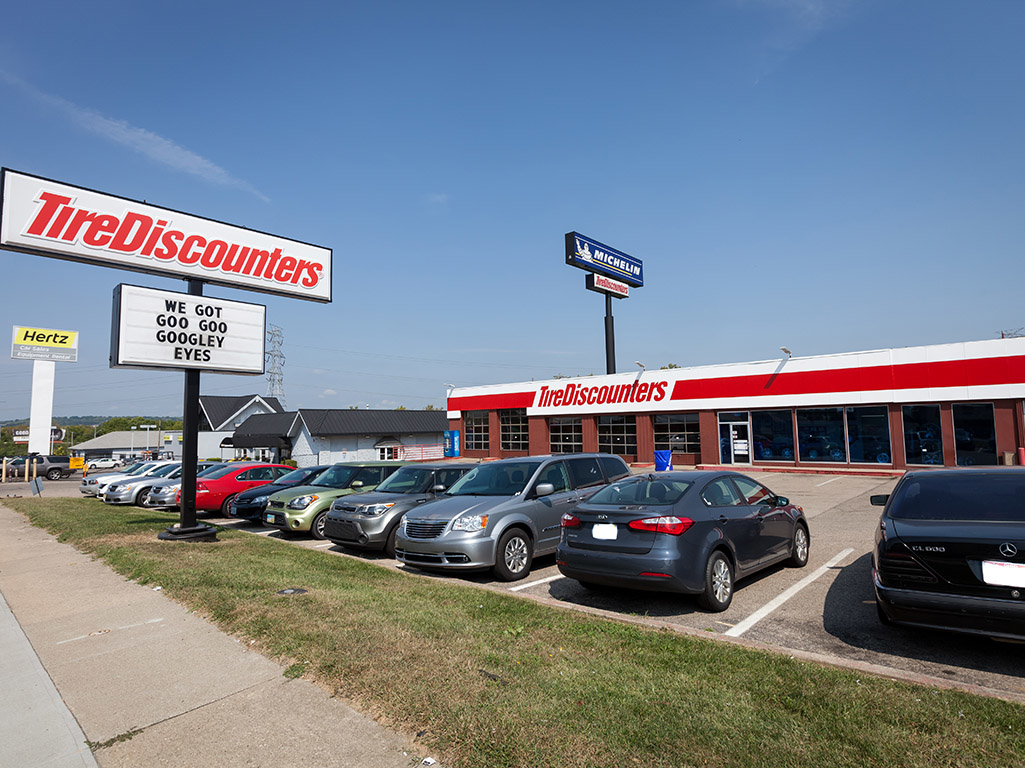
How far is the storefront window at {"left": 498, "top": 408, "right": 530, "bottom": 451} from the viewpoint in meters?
38.4

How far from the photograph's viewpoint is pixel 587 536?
6.81 metres

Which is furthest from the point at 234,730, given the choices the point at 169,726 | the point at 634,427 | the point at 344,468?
the point at 634,427

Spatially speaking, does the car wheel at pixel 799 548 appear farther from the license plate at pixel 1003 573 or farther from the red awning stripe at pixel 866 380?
the red awning stripe at pixel 866 380

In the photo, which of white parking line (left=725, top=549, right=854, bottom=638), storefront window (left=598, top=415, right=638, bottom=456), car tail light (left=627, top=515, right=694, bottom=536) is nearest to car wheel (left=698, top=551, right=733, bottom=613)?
white parking line (left=725, top=549, right=854, bottom=638)

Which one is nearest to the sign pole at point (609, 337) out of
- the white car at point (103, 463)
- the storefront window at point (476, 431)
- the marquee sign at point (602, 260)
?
the marquee sign at point (602, 260)

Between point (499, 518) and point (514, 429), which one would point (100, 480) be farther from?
point (514, 429)

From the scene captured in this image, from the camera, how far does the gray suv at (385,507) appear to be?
1026cm

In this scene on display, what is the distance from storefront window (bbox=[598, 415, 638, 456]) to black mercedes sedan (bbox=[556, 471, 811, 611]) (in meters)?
25.3

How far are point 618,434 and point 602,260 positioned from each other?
10998 mm

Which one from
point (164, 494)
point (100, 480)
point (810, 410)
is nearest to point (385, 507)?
point (164, 494)

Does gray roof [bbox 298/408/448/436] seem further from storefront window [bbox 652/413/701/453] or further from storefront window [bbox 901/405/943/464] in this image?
storefront window [bbox 901/405/943/464]

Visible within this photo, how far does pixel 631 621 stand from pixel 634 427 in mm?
27247

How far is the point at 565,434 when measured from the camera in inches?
1423

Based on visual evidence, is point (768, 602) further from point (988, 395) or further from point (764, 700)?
point (988, 395)
